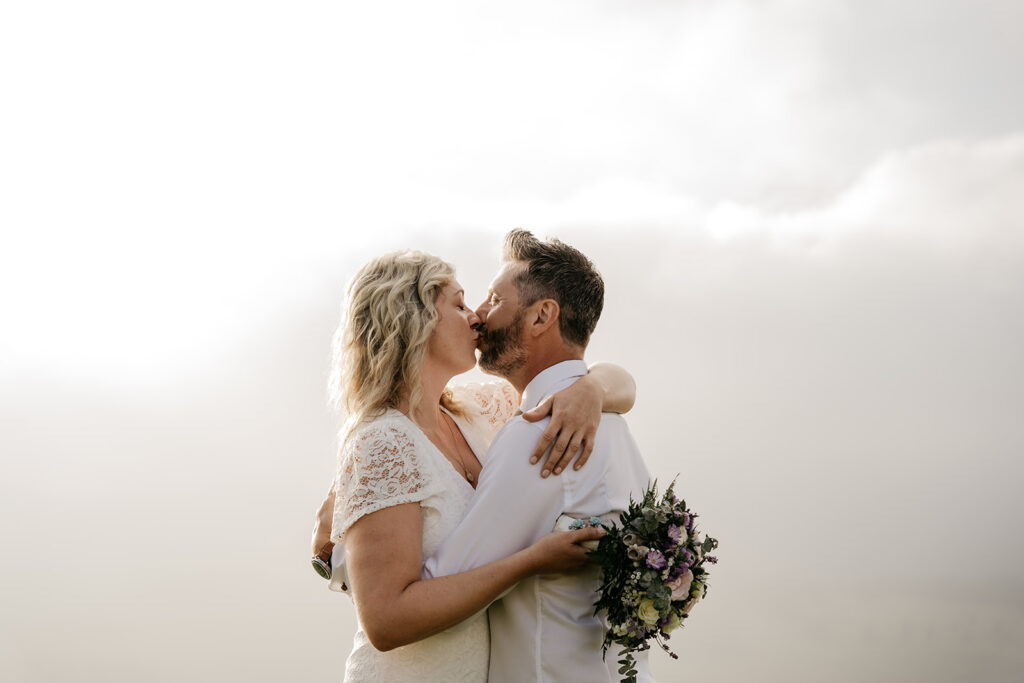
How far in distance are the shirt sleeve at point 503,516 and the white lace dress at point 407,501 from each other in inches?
6.7

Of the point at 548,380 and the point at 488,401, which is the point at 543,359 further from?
the point at 488,401

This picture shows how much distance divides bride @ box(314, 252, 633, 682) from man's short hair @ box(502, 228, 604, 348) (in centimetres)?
32

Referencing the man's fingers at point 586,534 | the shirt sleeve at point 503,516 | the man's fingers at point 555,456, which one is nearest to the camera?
the man's fingers at point 586,534

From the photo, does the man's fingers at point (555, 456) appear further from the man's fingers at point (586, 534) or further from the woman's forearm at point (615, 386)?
the woman's forearm at point (615, 386)

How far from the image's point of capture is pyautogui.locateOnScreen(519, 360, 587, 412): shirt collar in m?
5.04

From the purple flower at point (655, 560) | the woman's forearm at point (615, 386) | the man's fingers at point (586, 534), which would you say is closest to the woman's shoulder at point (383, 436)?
the man's fingers at point (586, 534)

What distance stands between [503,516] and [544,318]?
133 centimetres

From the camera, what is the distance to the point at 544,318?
5301 mm

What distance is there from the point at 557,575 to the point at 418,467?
0.85 metres

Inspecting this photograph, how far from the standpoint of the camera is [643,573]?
13.4 ft

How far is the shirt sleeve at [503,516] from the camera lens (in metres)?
4.38

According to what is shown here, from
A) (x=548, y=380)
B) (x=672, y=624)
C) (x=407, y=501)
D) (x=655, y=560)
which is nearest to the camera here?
(x=655, y=560)

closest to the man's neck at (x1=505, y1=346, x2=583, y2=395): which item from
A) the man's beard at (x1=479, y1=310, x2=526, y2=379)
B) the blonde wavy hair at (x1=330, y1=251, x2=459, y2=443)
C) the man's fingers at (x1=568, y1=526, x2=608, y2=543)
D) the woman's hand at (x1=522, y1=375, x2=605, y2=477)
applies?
the man's beard at (x1=479, y1=310, x2=526, y2=379)

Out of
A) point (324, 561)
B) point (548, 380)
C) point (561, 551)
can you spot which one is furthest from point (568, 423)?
point (324, 561)
